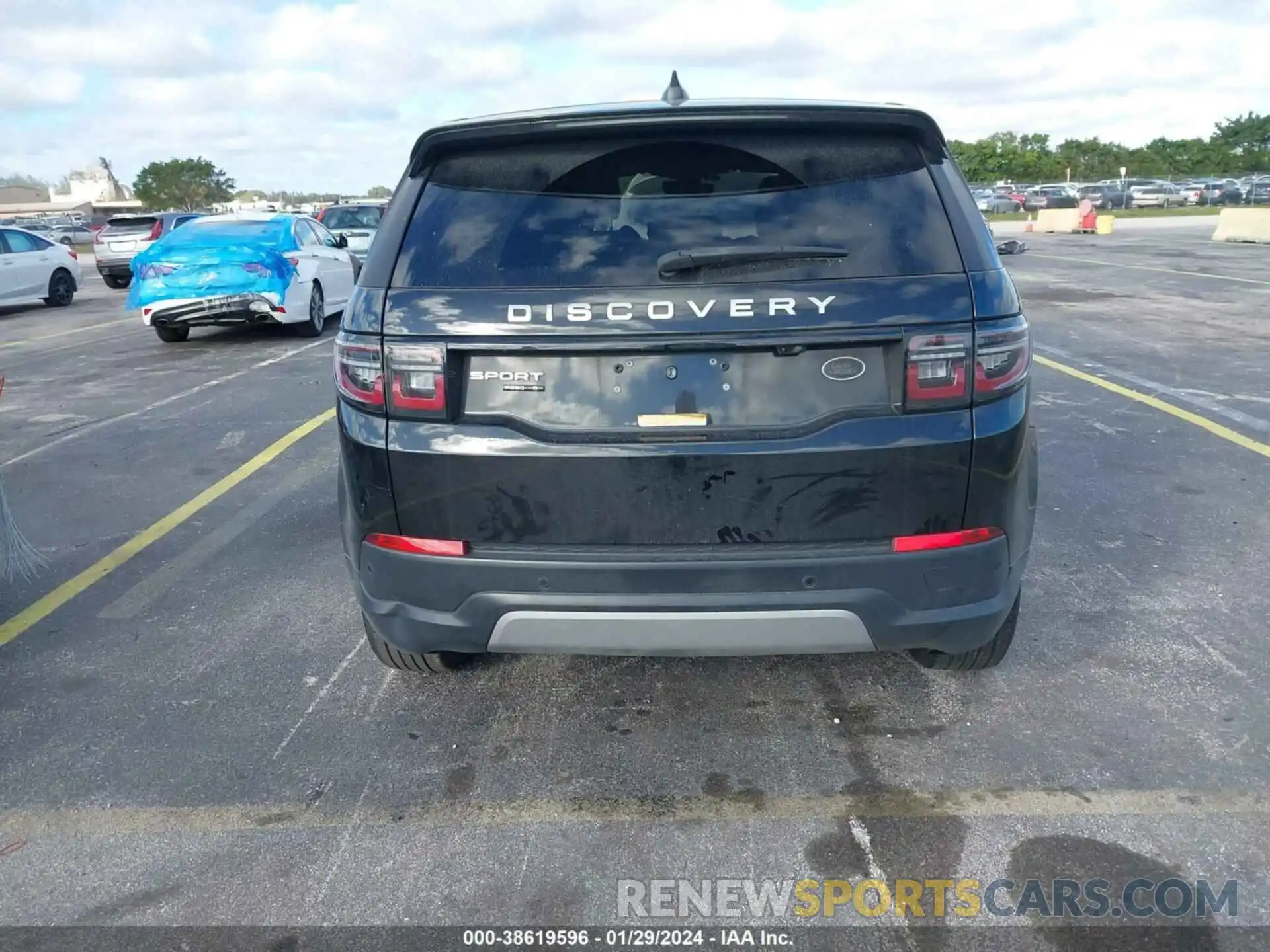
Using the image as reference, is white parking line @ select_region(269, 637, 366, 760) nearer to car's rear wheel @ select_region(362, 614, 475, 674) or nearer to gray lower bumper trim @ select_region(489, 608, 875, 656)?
car's rear wheel @ select_region(362, 614, 475, 674)

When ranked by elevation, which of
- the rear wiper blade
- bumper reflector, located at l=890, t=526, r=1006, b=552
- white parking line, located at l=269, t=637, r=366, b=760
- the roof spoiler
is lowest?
white parking line, located at l=269, t=637, r=366, b=760

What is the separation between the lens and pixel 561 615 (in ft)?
9.26

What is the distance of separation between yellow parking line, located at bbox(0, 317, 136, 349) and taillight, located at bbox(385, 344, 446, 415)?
44.0ft

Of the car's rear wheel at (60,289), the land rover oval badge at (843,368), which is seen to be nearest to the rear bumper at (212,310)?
the car's rear wheel at (60,289)

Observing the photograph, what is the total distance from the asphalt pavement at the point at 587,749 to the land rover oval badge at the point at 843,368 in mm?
1216

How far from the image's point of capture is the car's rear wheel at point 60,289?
19812 millimetres

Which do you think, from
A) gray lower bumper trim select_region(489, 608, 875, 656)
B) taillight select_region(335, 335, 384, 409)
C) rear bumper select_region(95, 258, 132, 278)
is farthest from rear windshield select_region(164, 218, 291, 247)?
rear bumper select_region(95, 258, 132, 278)

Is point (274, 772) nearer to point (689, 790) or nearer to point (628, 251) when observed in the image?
point (689, 790)

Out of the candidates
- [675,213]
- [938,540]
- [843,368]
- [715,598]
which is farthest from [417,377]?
[938,540]

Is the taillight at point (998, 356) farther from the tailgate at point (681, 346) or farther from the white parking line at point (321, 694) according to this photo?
the white parking line at point (321, 694)

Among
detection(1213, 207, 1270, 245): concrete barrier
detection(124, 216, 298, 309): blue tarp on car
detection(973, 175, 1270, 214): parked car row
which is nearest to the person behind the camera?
detection(124, 216, 298, 309): blue tarp on car

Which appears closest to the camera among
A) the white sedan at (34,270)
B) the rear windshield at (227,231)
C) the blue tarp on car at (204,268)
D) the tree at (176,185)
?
the blue tarp on car at (204,268)

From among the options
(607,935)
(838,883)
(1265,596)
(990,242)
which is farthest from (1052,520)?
(607,935)

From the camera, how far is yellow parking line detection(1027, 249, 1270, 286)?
665 inches
